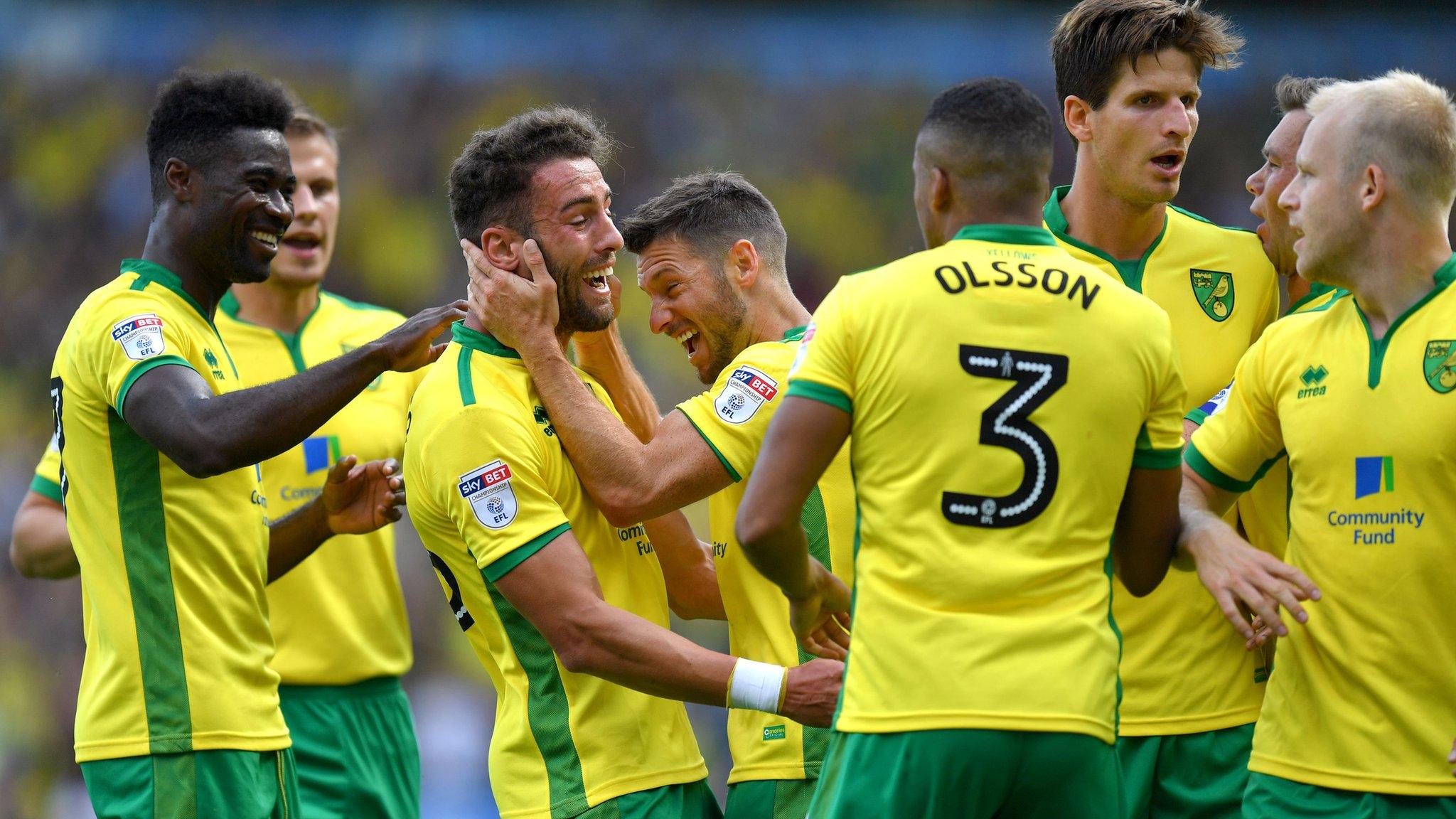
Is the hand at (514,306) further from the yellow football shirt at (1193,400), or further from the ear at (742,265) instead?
the yellow football shirt at (1193,400)

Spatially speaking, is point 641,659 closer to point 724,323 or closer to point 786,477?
point 786,477

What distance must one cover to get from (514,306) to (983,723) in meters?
1.87

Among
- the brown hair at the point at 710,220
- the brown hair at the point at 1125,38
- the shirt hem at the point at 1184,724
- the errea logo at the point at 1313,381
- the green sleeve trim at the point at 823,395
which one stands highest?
the brown hair at the point at 1125,38

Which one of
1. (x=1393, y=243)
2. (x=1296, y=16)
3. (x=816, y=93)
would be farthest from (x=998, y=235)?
(x=1296, y=16)

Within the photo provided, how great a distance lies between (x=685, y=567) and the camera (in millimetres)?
5000

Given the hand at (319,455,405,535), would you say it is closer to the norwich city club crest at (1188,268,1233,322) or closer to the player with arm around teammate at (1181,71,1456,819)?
the player with arm around teammate at (1181,71,1456,819)

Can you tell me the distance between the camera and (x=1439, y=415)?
12.6 ft

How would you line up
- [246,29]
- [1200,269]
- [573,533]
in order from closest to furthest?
1. [573,533]
2. [1200,269]
3. [246,29]

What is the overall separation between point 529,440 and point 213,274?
1.48 meters

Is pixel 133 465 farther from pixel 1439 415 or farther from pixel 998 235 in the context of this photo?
pixel 1439 415

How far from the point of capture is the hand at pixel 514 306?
4402 mm

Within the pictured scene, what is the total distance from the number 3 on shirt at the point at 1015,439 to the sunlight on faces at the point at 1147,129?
5.84 ft

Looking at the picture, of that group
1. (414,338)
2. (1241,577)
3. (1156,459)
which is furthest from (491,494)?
(1241,577)

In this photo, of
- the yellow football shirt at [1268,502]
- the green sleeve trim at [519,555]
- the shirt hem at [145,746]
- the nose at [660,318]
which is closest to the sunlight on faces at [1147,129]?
the yellow football shirt at [1268,502]
